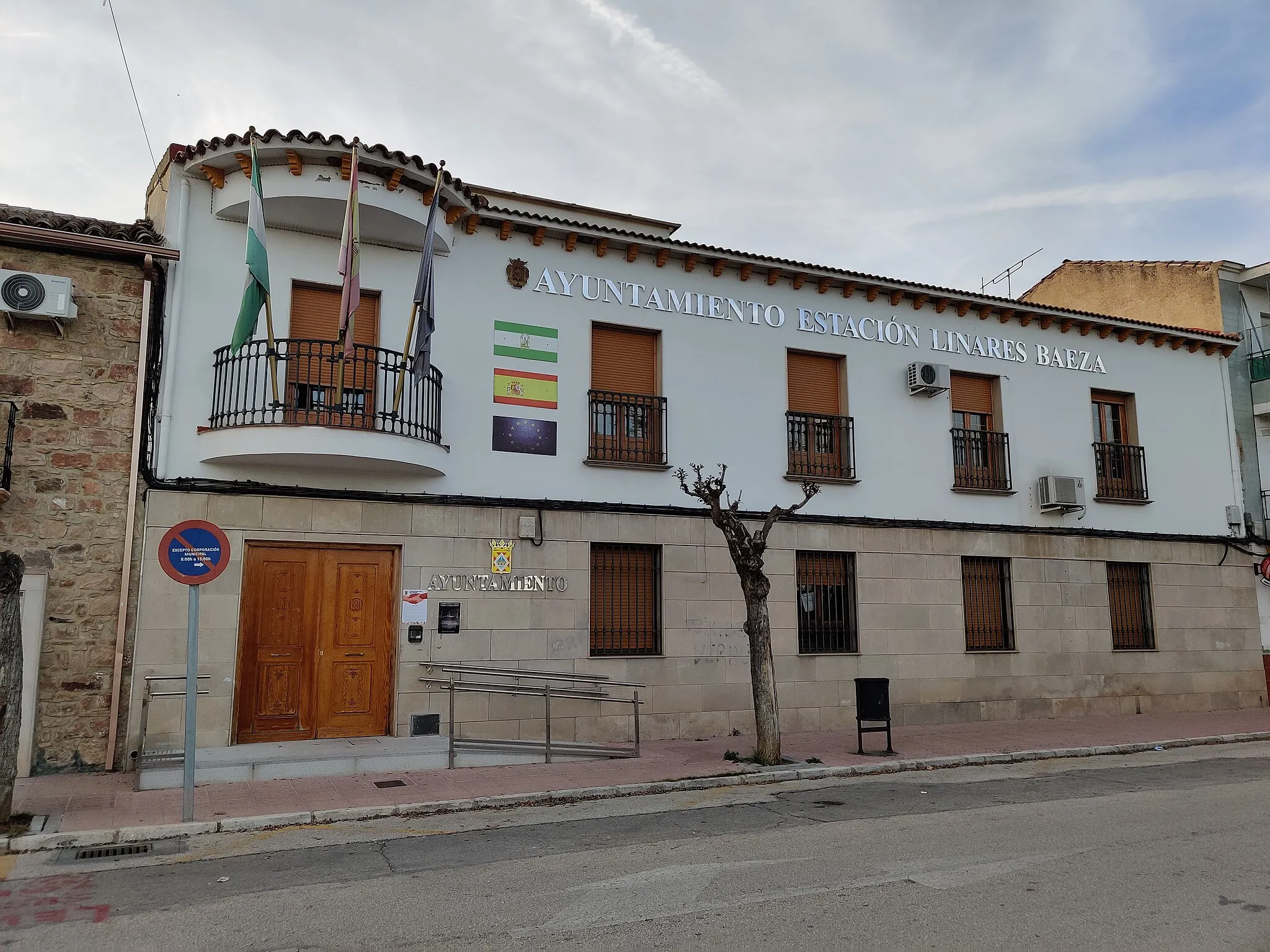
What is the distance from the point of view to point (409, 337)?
1097cm

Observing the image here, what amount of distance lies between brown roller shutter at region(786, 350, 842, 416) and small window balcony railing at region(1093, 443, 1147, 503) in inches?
201

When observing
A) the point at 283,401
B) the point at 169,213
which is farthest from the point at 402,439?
the point at 169,213

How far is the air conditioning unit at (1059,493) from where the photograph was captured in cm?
1495

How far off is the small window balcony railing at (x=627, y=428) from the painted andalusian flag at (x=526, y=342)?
0.78 m

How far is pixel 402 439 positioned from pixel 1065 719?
10.9m

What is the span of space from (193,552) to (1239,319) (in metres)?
18.8

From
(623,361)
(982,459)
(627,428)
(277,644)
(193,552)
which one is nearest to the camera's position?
(193,552)

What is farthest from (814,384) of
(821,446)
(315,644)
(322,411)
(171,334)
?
(171,334)

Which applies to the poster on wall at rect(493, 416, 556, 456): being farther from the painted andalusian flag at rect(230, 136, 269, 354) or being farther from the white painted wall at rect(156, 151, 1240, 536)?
the painted andalusian flag at rect(230, 136, 269, 354)

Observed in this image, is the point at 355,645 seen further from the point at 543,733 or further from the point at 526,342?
the point at 526,342

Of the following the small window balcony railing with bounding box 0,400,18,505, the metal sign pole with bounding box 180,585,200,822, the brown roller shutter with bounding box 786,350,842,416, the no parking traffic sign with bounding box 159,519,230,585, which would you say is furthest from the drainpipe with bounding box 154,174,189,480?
the brown roller shutter with bounding box 786,350,842,416

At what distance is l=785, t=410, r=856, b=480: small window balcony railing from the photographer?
13.7 m

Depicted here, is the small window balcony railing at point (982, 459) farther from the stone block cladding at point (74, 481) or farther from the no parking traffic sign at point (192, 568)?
the stone block cladding at point (74, 481)

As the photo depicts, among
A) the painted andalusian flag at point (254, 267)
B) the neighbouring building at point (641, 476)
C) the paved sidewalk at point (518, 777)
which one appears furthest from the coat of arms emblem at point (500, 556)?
the painted andalusian flag at point (254, 267)
